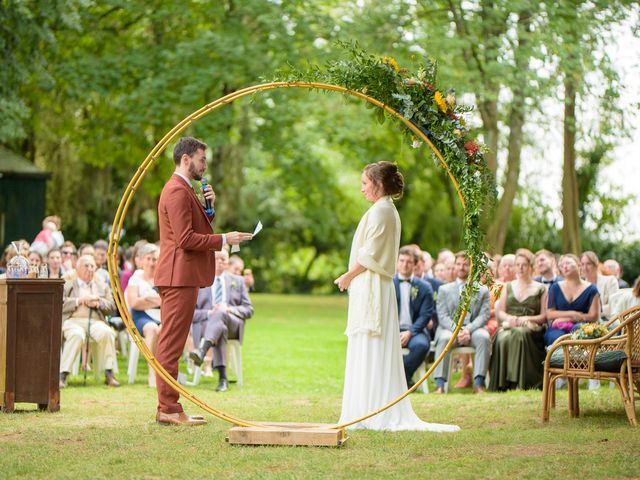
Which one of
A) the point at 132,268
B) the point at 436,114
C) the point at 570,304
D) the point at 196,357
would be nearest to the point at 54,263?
the point at 196,357

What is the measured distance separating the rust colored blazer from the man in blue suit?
3.69 metres

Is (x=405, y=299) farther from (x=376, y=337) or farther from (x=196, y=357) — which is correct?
(x=376, y=337)

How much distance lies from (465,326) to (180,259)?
4.49 metres

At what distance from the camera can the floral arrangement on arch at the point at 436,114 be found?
774 cm

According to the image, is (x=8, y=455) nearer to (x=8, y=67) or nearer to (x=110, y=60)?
(x=8, y=67)

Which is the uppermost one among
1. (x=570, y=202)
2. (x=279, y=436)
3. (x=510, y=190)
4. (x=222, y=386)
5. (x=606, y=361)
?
(x=510, y=190)

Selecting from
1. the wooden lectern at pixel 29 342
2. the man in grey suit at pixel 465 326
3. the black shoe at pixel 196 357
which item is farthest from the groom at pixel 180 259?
the man in grey suit at pixel 465 326

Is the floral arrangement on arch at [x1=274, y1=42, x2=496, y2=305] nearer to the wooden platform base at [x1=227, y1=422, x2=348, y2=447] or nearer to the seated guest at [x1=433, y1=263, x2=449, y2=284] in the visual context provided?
the wooden platform base at [x1=227, y1=422, x2=348, y2=447]

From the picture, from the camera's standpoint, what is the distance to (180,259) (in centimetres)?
808

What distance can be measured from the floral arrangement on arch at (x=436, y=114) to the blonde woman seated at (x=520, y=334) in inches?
135

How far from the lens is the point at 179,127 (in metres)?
7.73

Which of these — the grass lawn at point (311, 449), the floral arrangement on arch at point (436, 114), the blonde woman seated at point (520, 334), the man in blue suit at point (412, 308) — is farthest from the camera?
the man in blue suit at point (412, 308)

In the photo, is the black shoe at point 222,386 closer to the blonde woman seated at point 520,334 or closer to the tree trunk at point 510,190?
the blonde woman seated at point 520,334

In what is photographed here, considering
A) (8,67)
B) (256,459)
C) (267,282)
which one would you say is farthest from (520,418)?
(267,282)
